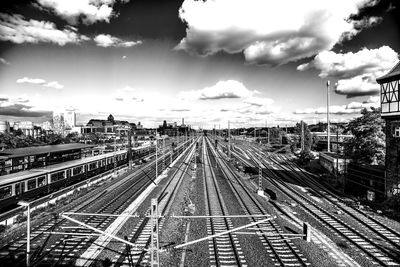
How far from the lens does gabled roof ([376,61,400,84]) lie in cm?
2267

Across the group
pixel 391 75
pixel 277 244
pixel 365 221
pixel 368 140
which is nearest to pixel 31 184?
pixel 277 244

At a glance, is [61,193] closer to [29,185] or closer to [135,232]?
[29,185]

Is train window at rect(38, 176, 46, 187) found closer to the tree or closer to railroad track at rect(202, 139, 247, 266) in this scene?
railroad track at rect(202, 139, 247, 266)

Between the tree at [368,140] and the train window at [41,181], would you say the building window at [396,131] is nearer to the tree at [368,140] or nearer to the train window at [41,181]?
the tree at [368,140]

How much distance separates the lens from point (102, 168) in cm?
3928

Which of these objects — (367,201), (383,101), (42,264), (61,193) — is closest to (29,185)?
(61,193)

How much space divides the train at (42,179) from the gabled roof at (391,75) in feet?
116

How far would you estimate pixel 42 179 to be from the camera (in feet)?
77.7

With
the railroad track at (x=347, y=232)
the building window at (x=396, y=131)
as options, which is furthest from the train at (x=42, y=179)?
the building window at (x=396, y=131)

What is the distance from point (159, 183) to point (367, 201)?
24.8 meters

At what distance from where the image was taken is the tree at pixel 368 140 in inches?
1197

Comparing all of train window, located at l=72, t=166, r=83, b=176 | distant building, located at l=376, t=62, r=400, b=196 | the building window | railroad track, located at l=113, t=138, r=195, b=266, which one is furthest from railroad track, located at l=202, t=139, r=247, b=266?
train window, located at l=72, t=166, r=83, b=176

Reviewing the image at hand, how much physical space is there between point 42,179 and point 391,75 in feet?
118

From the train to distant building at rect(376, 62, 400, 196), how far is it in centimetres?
3364
